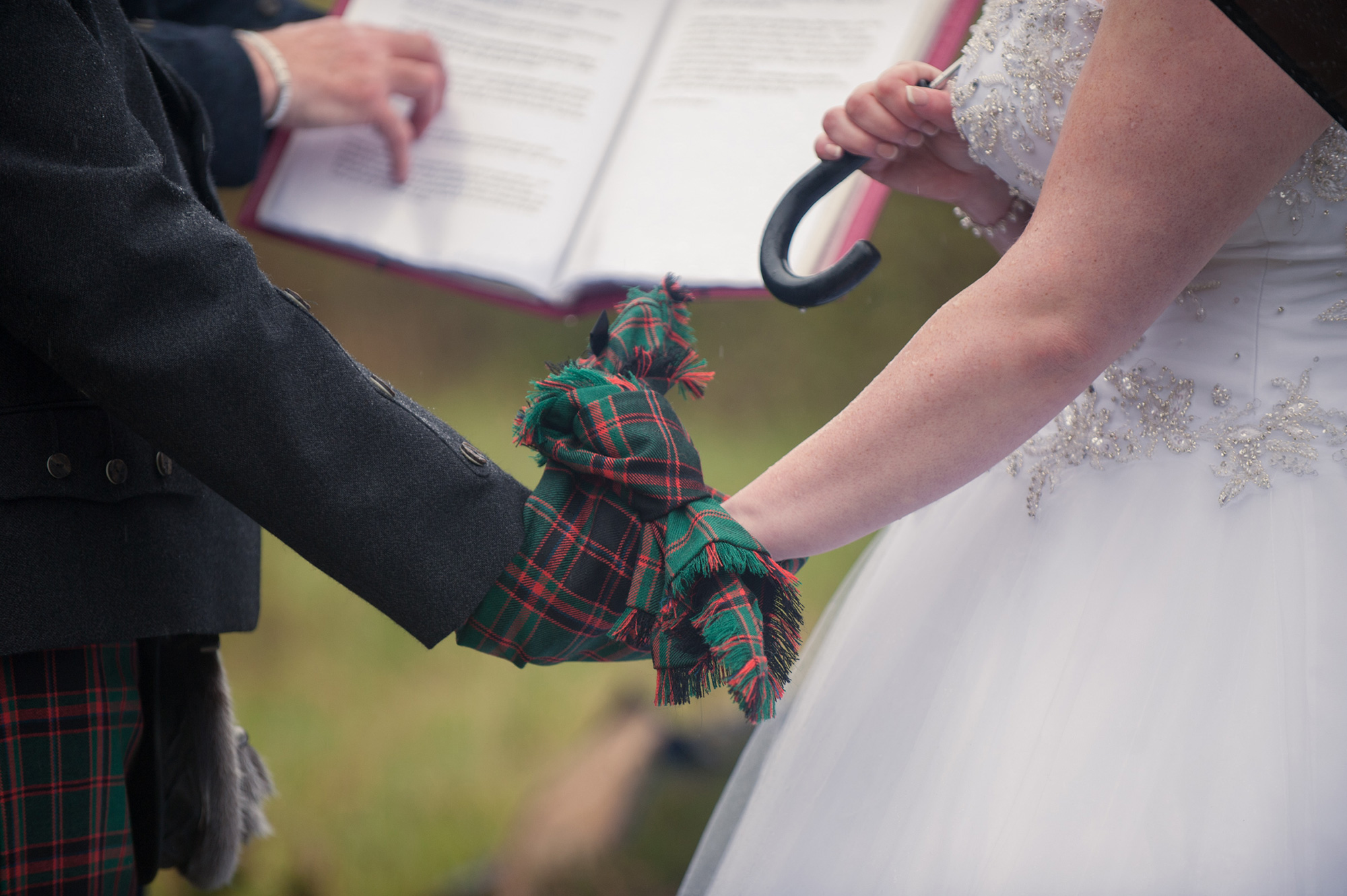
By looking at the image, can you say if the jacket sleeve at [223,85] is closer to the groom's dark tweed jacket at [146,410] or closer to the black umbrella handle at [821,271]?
the groom's dark tweed jacket at [146,410]

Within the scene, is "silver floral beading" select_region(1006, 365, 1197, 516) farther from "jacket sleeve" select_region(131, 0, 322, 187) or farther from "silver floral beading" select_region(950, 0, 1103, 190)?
"jacket sleeve" select_region(131, 0, 322, 187)

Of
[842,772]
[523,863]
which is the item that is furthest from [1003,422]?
[523,863]

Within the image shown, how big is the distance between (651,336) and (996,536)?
0.32m

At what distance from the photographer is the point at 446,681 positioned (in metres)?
1.65

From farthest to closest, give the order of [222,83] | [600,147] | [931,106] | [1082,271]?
[600,147], [222,83], [931,106], [1082,271]

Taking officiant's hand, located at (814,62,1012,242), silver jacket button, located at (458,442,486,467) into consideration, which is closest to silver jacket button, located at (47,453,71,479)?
silver jacket button, located at (458,442,486,467)

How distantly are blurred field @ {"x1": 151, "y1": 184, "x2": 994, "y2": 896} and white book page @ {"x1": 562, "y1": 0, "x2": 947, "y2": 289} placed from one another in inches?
10.7

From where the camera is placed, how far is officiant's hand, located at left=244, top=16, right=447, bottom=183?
119cm

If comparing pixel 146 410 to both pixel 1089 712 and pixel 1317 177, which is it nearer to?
pixel 1089 712

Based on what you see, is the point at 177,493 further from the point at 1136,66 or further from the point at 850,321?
the point at 850,321

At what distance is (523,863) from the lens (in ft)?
5.06

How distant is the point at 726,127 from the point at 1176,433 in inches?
25.6

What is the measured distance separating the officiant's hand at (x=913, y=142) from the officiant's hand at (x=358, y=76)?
621 mm

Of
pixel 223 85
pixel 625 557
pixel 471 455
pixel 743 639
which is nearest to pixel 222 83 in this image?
pixel 223 85
